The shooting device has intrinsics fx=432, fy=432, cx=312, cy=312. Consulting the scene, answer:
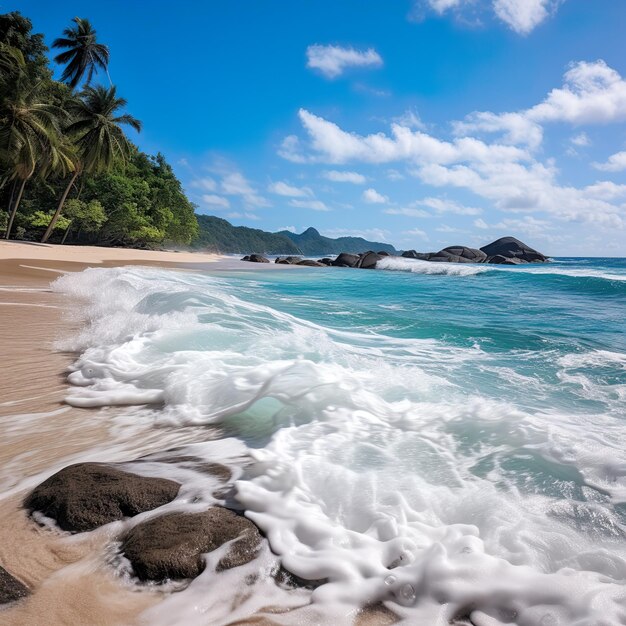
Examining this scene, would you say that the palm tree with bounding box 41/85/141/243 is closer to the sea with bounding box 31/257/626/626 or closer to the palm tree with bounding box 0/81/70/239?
the palm tree with bounding box 0/81/70/239

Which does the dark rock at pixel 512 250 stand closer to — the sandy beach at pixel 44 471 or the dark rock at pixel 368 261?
the dark rock at pixel 368 261

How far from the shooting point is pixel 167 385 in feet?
12.6

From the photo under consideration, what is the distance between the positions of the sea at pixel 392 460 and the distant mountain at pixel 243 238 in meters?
118

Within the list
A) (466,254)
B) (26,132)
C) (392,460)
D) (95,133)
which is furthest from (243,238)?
(392,460)

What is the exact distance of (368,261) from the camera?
3884 centimetres

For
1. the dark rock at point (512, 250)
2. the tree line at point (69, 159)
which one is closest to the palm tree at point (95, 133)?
the tree line at point (69, 159)

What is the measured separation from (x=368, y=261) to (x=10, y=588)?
38.3 meters

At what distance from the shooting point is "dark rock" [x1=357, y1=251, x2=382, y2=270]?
126 ft

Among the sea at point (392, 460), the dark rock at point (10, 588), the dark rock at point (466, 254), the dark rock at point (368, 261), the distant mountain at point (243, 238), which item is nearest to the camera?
the dark rock at point (10, 588)

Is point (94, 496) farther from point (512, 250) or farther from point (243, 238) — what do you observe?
point (243, 238)

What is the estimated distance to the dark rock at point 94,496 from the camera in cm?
188

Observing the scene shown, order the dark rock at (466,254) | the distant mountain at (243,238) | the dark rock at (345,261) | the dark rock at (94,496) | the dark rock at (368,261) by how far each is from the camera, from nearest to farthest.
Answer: the dark rock at (94,496) → the dark rock at (368,261) → the dark rock at (345,261) → the dark rock at (466,254) → the distant mountain at (243,238)

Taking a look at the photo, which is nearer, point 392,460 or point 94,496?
point 94,496

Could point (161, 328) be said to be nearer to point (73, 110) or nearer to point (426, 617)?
point (426, 617)
